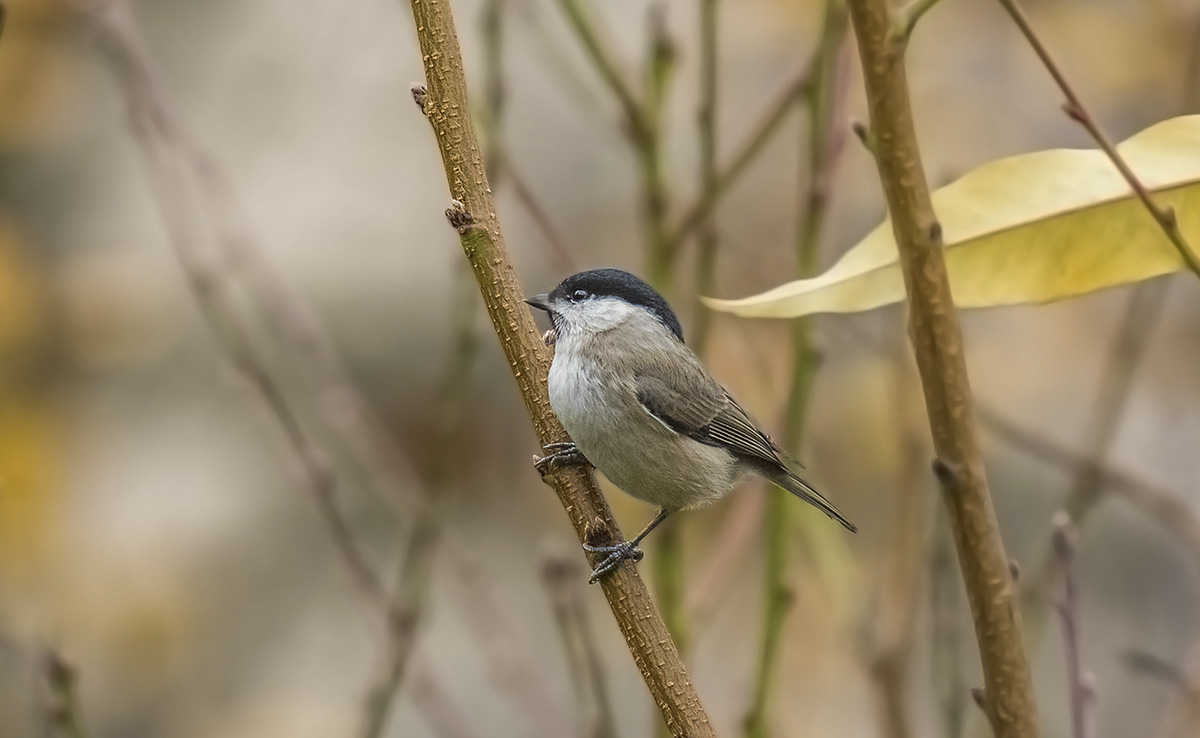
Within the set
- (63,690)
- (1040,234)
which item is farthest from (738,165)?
(63,690)

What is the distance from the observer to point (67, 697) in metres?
1.64

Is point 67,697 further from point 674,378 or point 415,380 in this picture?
point 415,380

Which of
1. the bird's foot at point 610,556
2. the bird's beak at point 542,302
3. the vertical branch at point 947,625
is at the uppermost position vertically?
the bird's beak at point 542,302

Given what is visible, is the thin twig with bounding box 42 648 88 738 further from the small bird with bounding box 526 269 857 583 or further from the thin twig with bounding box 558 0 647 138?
the thin twig with bounding box 558 0 647 138

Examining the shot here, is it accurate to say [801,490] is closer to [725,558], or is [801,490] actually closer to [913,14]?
[725,558]

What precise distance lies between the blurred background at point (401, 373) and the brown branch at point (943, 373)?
7.70 feet

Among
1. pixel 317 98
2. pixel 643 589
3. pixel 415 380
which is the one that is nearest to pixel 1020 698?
pixel 643 589

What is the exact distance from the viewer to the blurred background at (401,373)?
12.8ft

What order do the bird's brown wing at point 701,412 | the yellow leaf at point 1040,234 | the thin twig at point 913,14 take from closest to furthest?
the thin twig at point 913,14
the yellow leaf at point 1040,234
the bird's brown wing at point 701,412

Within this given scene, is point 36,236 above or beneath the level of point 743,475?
above

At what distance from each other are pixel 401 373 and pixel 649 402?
2.43m

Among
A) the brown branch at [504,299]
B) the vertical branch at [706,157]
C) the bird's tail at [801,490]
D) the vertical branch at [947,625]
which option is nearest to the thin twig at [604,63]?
the vertical branch at [706,157]

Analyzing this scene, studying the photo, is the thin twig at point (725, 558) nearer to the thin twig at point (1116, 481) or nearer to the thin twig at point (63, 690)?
the thin twig at point (1116, 481)

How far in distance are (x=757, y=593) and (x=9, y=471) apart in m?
2.53
